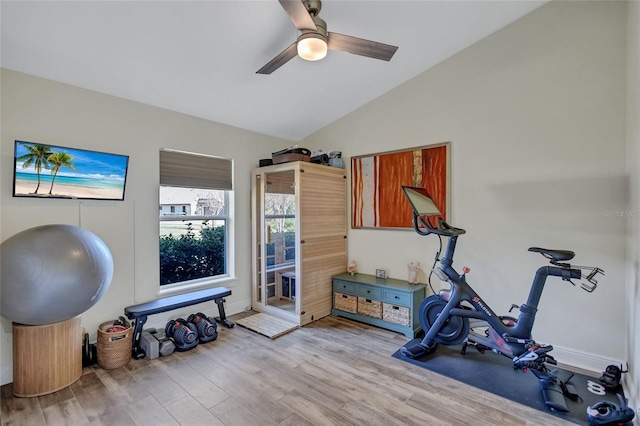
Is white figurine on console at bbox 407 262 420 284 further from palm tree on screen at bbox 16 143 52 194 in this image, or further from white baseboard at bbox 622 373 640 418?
palm tree on screen at bbox 16 143 52 194

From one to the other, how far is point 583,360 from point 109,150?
16.1 ft

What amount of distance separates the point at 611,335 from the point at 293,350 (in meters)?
2.85

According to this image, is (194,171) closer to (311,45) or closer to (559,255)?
(311,45)

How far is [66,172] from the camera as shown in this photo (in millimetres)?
2668

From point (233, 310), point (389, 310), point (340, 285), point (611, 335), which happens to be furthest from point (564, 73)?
point (233, 310)

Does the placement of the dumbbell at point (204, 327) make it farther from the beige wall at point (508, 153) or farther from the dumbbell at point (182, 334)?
the beige wall at point (508, 153)

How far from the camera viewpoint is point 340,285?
3.96 metres

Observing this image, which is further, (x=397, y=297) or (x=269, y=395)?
(x=397, y=297)

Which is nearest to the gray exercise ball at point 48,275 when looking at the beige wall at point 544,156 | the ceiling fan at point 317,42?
the ceiling fan at point 317,42

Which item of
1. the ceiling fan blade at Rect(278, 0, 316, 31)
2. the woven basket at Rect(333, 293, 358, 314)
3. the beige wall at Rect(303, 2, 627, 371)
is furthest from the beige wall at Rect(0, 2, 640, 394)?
the ceiling fan blade at Rect(278, 0, 316, 31)

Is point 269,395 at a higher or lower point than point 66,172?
lower

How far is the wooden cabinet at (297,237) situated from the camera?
3.68 metres

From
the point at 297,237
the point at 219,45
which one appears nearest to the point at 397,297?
the point at 297,237

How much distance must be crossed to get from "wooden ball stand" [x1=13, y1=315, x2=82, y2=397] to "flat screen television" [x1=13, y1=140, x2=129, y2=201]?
113 cm
